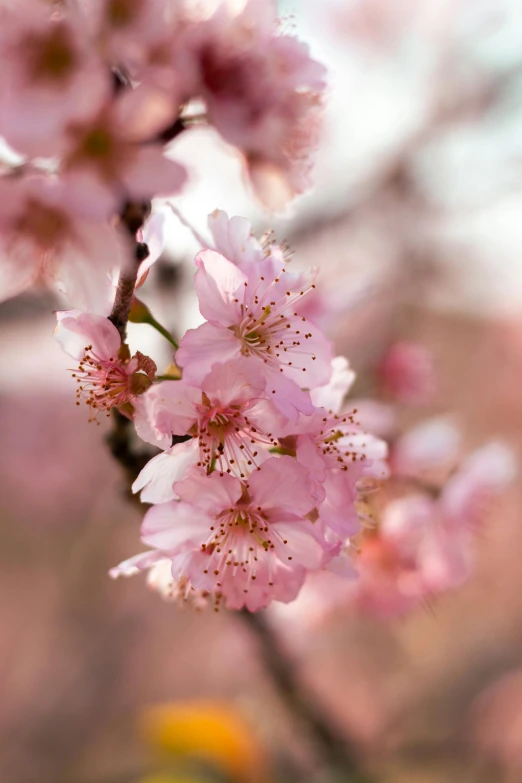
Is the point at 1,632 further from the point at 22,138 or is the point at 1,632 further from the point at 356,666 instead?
the point at 22,138

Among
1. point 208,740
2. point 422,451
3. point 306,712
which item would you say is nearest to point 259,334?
point 422,451

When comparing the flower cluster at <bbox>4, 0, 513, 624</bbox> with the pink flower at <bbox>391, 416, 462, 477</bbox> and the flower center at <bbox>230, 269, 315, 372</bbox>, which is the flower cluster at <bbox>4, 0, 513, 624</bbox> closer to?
the flower center at <bbox>230, 269, 315, 372</bbox>

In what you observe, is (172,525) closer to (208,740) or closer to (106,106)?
(106,106)

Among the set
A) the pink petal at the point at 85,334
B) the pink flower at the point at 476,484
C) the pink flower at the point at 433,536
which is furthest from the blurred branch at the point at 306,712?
the pink petal at the point at 85,334

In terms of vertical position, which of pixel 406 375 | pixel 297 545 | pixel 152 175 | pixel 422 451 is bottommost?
pixel 297 545

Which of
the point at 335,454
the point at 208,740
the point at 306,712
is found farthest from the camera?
the point at 208,740

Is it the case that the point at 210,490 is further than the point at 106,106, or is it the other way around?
the point at 210,490
